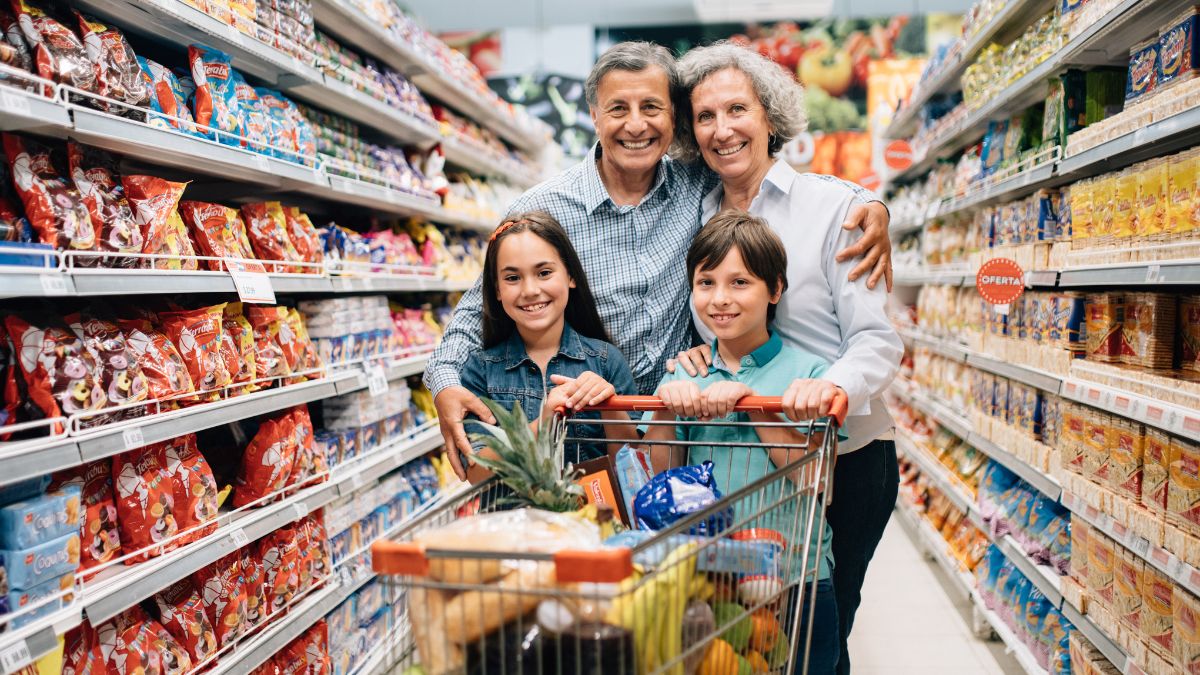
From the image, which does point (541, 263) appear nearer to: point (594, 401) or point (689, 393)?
point (594, 401)

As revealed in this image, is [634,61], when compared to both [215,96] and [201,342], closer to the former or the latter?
[215,96]

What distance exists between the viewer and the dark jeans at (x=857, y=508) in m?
1.98

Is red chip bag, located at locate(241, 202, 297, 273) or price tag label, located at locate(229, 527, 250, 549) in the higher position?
red chip bag, located at locate(241, 202, 297, 273)

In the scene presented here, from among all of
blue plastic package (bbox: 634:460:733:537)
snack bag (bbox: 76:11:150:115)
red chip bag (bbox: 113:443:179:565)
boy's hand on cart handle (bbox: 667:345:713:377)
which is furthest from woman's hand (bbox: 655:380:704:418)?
snack bag (bbox: 76:11:150:115)

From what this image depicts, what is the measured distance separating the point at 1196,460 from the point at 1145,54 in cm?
111

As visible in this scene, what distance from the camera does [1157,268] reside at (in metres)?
2.16

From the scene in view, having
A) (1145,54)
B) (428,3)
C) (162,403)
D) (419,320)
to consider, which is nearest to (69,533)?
(162,403)

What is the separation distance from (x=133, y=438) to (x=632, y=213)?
126cm

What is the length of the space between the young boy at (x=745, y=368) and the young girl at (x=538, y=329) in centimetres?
21

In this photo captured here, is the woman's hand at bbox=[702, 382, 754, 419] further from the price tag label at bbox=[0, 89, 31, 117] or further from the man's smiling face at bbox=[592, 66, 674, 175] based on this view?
the price tag label at bbox=[0, 89, 31, 117]

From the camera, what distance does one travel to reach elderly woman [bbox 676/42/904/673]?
74.9 inches

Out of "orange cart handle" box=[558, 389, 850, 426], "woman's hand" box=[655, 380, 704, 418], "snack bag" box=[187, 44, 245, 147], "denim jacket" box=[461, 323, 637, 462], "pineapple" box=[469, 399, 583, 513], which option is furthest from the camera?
"snack bag" box=[187, 44, 245, 147]

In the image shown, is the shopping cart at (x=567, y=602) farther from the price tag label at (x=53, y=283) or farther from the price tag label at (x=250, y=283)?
the price tag label at (x=250, y=283)

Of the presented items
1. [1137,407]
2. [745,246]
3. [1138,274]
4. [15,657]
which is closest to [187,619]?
[15,657]
